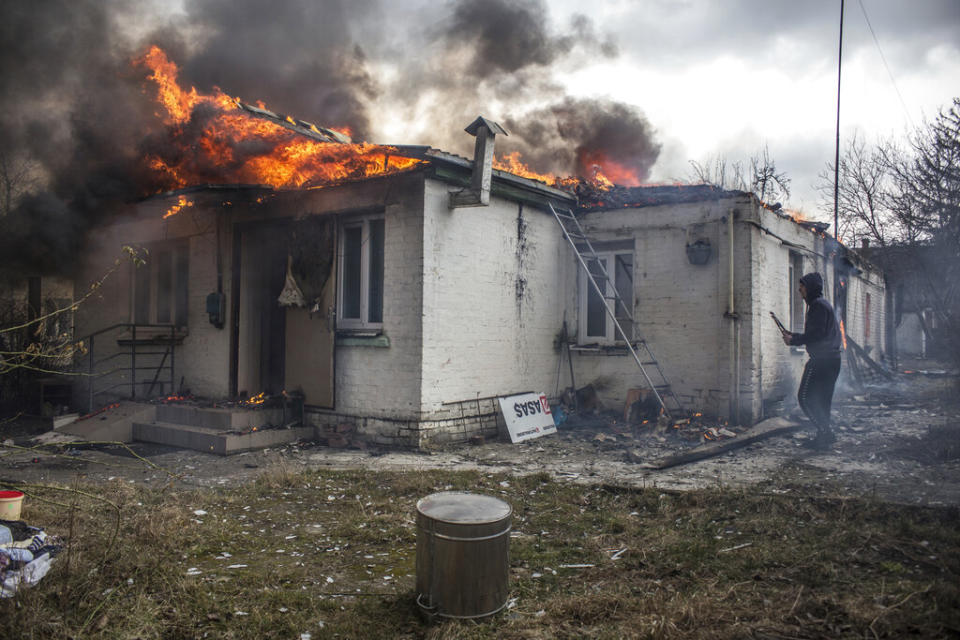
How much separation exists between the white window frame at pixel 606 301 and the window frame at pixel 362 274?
12.2 feet

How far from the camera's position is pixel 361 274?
8805 mm

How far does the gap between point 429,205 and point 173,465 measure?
445cm

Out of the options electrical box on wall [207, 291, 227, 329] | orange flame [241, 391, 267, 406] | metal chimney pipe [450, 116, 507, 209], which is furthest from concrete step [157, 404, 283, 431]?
metal chimney pipe [450, 116, 507, 209]

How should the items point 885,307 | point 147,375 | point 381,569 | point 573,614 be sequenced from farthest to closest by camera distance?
point 885,307 < point 147,375 < point 381,569 < point 573,614

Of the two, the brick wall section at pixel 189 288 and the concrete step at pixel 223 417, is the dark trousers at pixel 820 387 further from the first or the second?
the brick wall section at pixel 189 288

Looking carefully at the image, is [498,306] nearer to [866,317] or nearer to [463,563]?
[463,563]

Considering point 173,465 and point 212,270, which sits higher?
point 212,270

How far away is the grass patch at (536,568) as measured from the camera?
3.00 m

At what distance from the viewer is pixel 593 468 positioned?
6.97 meters

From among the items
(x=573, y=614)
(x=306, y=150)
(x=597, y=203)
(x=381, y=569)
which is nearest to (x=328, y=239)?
(x=306, y=150)

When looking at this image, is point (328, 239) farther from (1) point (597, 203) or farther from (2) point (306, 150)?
(1) point (597, 203)

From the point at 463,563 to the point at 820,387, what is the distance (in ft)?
21.4

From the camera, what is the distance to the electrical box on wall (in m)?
9.89

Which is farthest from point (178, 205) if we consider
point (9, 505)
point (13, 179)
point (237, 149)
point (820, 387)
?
point (820, 387)
